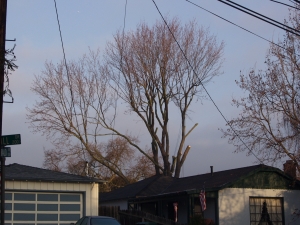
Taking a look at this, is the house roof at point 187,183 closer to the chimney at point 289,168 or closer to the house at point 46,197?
the chimney at point 289,168

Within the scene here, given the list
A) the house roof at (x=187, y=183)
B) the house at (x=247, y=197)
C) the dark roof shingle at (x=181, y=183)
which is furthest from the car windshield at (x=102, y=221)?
the dark roof shingle at (x=181, y=183)

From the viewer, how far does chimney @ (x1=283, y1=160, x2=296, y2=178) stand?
86.9 ft

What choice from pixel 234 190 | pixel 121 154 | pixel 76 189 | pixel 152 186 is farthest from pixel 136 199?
pixel 121 154

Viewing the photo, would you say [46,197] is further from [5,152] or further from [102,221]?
[5,152]

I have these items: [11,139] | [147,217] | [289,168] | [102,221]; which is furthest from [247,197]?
[11,139]

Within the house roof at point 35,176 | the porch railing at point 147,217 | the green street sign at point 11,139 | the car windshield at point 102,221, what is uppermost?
the green street sign at point 11,139

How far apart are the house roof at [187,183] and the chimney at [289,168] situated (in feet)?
0.96

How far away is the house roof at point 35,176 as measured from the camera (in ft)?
65.0

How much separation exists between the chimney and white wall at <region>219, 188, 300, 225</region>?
1.03m

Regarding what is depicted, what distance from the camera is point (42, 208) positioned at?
20406mm

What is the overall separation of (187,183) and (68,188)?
12.2 m

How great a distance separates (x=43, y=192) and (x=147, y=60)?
1865 centimetres

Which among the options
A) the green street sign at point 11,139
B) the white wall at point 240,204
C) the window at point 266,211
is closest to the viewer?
the green street sign at point 11,139

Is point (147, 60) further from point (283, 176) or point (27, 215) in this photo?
point (27, 215)
